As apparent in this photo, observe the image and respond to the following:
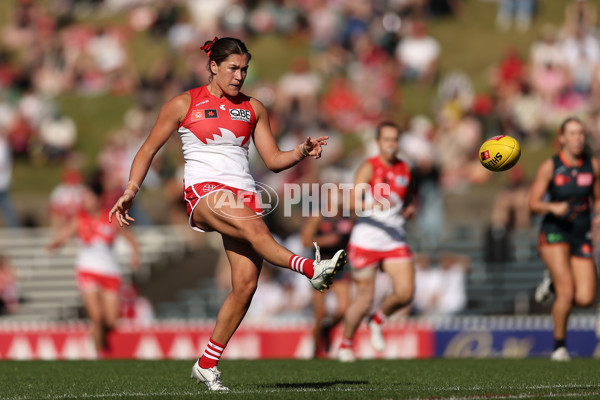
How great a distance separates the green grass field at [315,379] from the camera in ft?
26.2

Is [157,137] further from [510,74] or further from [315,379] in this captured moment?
[510,74]

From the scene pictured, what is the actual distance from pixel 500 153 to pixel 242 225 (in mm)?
3165

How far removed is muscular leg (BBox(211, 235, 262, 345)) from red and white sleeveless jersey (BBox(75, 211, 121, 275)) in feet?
24.9

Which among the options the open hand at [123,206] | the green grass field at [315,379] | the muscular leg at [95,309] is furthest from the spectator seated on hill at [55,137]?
the open hand at [123,206]

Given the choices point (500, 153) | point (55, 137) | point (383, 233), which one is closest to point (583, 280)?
point (383, 233)

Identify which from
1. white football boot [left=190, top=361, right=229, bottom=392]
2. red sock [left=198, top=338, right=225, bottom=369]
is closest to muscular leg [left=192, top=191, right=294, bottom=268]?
red sock [left=198, top=338, right=225, bottom=369]

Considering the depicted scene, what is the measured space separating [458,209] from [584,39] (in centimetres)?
473

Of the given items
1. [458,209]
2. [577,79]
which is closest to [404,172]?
[458,209]

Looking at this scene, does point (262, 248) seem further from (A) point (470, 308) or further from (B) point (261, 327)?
(A) point (470, 308)

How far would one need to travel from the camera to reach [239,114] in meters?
8.44

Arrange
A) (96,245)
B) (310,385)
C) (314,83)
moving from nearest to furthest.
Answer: (310,385), (96,245), (314,83)

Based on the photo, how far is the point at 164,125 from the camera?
8383mm

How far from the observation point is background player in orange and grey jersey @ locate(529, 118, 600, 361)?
12.1 metres

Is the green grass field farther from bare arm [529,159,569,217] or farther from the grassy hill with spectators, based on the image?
the grassy hill with spectators
